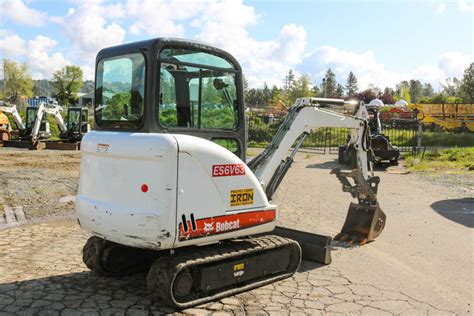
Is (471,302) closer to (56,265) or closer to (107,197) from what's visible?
(107,197)

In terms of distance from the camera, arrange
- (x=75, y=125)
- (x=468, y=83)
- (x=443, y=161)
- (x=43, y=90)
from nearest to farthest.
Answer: (x=443, y=161) → (x=75, y=125) → (x=468, y=83) → (x=43, y=90)

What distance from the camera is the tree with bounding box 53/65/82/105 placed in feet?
268

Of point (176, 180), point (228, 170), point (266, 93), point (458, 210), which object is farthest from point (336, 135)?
point (266, 93)

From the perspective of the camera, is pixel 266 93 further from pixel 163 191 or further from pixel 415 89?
pixel 163 191

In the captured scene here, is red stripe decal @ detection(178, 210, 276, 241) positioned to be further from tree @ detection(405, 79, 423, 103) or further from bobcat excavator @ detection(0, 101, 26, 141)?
tree @ detection(405, 79, 423, 103)

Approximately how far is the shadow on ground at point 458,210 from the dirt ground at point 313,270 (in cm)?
2

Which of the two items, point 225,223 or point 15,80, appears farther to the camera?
point 15,80

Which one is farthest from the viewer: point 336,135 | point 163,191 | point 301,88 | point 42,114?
point 301,88

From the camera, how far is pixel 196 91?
4.98 meters

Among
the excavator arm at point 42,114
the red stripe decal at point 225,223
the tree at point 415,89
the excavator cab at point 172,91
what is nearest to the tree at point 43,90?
the excavator arm at point 42,114

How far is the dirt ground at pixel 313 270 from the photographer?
4820mm

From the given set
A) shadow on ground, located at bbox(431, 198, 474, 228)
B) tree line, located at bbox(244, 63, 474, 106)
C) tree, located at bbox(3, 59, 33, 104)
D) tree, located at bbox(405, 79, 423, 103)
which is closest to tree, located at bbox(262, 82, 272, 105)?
tree line, located at bbox(244, 63, 474, 106)

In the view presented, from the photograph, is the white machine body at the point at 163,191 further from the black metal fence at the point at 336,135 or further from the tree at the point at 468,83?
the tree at the point at 468,83

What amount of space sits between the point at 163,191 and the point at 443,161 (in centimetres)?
1752
